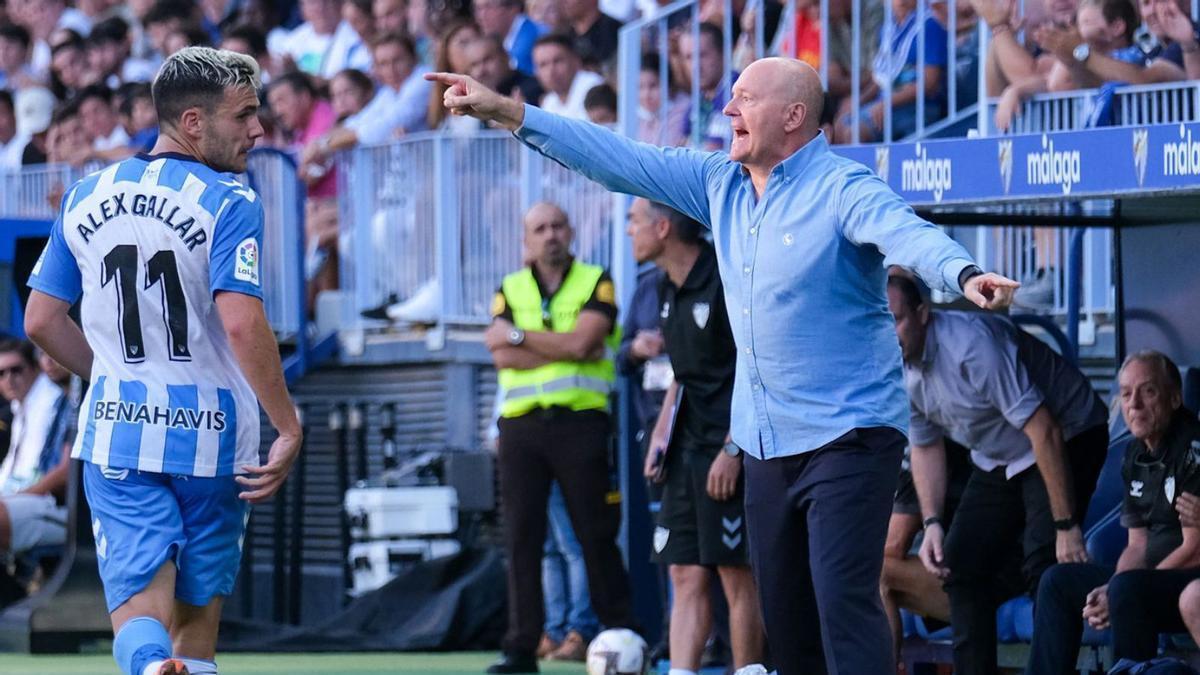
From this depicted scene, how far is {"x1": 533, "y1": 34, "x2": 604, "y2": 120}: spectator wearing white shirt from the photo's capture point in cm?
1274

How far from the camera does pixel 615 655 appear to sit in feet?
30.5

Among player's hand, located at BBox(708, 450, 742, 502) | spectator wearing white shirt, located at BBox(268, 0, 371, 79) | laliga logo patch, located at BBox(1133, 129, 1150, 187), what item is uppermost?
spectator wearing white shirt, located at BBox(268, 0, 371, 79)

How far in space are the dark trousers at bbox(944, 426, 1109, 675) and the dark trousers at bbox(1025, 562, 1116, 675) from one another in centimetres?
35

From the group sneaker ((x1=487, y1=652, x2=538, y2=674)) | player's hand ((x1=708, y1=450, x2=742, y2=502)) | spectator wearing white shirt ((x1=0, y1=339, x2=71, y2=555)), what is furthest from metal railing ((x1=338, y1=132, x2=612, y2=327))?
player's hand ((x1=708, y1=450, x2=742, y2=502))

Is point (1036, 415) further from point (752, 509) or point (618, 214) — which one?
point (618, 214)

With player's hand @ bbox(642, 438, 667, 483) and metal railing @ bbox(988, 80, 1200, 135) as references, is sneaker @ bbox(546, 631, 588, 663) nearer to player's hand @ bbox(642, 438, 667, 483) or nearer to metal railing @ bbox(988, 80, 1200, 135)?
player's hand @ bbox(642, 438, 667, 483)

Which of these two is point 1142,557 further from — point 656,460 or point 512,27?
point 512,27

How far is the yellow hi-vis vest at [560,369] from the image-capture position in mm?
10562

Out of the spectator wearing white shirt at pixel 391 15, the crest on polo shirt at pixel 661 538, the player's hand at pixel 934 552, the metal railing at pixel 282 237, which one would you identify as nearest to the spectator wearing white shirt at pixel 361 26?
the spectator wearing white shirt at pixel 391 15

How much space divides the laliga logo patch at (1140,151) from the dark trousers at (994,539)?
1741 millimetres

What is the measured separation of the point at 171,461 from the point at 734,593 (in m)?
3.29

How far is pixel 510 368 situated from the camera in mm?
10594

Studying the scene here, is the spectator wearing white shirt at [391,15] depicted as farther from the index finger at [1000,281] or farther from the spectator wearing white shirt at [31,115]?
the index finger at [1000,281]

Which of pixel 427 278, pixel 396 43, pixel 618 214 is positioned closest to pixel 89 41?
pixel 396 43
